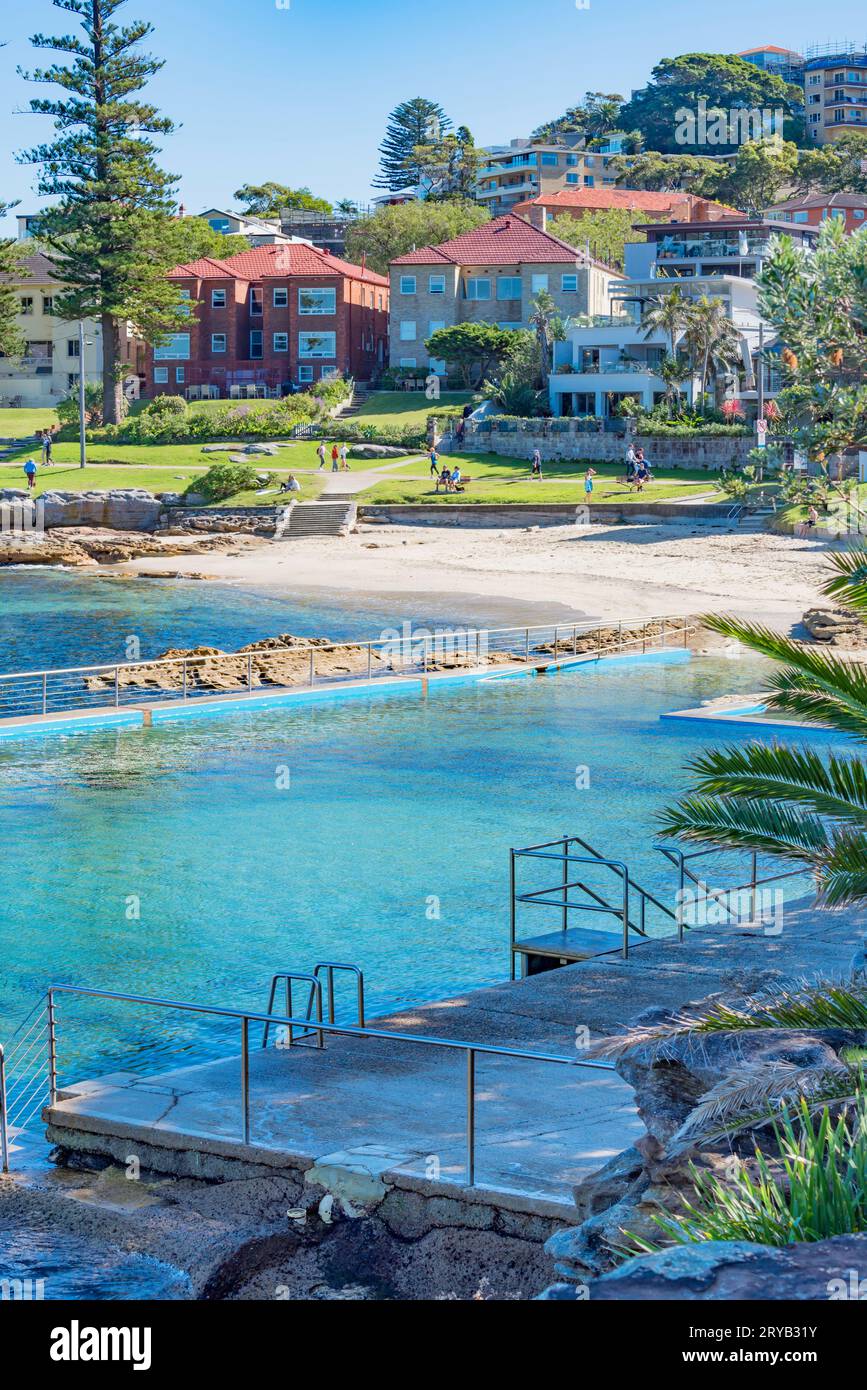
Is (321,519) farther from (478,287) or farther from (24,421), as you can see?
(24,421)

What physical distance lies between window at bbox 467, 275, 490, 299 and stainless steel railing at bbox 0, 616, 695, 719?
4955cm

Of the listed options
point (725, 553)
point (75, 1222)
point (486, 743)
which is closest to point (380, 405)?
point (725, 553)

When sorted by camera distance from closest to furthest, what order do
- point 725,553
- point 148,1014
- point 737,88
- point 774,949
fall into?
point 774,949 < point 148,1014 < point 725,553 < point 737,88

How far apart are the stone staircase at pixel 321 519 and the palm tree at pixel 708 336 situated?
57.5 feet

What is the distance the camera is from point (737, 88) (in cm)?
17262

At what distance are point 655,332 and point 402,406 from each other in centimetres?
1367

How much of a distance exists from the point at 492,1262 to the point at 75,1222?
254 cm

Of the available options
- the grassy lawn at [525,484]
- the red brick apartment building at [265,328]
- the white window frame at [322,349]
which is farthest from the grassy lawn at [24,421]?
the grassy lawn at [525,484]

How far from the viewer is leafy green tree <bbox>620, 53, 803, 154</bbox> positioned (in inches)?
6801

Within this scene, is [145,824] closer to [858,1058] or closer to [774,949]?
[774,949]

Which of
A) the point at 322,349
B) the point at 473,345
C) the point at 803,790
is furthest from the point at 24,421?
the point at 803,790

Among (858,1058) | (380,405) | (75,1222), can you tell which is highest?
(380,405)

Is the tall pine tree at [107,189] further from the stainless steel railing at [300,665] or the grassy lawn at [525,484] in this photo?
the stainless steel railing at [300,665]

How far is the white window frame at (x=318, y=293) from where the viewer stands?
84750mm
